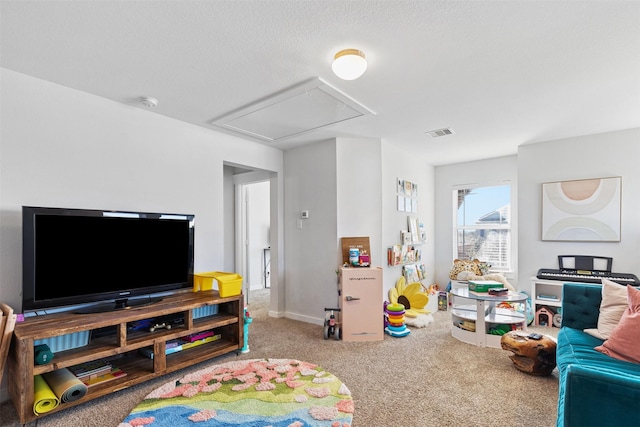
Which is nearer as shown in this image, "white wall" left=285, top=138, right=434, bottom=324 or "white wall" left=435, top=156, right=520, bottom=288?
"white wall" left=285, top=138, right=434, bottom=324

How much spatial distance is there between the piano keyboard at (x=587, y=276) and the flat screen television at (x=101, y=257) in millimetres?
4020

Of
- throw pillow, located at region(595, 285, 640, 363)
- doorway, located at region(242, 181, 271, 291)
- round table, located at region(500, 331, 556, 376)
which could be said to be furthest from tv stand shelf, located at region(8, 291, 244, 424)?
doorway, located at region(242, 181, 271, 291)

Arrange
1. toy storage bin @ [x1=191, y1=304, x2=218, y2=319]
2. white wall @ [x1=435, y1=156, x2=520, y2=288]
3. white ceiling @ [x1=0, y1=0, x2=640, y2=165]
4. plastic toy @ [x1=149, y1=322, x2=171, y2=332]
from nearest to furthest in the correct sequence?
white ceiling @ [x1=0, y1=0, x2=640, y2=165] → plastic toy @ [x1=149, y1=322, x2=171, y2=332] → toy storage bin @ [x1=191, y1=304, x2=218, y2=319] → white wall @ [x1=435, y1=156, x2=520, y2=288]

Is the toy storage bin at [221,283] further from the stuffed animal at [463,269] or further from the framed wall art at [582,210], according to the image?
the framed wall art at [582,210]

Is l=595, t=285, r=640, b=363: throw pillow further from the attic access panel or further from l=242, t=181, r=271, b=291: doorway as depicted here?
l=242, t=181, r=271, b=291: doorway

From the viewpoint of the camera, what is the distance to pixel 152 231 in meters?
2.78

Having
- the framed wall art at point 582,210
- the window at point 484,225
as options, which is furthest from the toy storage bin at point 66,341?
the window at point 484,225

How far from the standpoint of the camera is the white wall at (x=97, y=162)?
2293 millimetres

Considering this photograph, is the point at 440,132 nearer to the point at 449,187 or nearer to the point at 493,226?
the point at 449,187

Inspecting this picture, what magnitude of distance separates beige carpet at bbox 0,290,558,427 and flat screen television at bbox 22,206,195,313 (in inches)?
28.0

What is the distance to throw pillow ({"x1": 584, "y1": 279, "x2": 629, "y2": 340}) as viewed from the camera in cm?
216

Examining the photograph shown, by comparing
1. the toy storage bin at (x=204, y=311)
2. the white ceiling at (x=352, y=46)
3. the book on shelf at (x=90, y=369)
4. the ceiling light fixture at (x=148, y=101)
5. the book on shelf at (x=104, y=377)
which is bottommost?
the book on shelf at (x=104, y=377)

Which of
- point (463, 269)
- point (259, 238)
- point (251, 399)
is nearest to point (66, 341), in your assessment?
point (251, 399)

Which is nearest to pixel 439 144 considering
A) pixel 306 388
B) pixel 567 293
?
pixel 567 293
